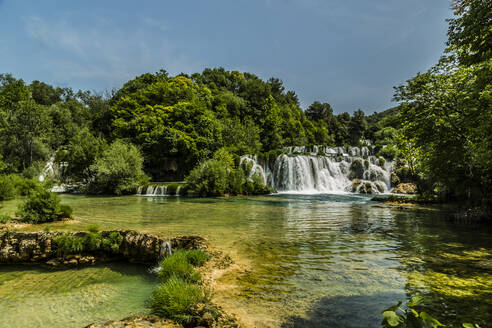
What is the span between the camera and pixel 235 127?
151 ft

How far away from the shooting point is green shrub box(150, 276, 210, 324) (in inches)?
127

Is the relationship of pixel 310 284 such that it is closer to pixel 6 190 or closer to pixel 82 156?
pixel 6 190

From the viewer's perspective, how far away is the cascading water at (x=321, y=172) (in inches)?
1221

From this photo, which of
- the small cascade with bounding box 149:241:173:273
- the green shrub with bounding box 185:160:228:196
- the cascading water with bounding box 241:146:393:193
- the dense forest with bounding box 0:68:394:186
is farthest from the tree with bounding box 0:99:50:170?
the small cascade with bounding box 149:241:173:273

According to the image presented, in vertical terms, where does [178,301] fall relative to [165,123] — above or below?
below

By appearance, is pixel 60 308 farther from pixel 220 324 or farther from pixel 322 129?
pixel 322 129

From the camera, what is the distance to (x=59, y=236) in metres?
6.47

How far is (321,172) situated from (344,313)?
2974 centimetres

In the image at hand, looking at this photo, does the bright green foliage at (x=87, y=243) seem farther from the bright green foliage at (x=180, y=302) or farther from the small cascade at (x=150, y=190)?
the small cascade at (x=150, y=190)

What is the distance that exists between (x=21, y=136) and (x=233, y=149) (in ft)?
106

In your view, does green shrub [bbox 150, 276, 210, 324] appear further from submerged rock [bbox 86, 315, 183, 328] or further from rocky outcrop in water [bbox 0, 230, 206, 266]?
rocky outcrop in water [bbox 0, 230, 206, 266]

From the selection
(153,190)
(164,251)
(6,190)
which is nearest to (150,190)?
(153,190)

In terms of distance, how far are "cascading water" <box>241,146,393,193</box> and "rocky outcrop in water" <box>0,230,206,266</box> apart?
26.0 m

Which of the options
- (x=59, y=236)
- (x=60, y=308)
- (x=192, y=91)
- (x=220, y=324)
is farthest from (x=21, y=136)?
(x=220, y=324)
